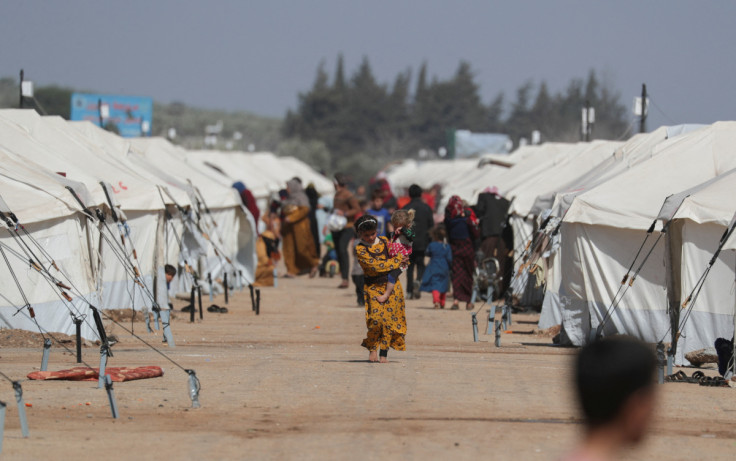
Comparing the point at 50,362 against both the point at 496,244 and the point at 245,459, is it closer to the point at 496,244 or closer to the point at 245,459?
the point at 245,459

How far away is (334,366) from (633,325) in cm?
358

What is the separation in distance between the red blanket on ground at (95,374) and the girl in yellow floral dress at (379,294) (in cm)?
203

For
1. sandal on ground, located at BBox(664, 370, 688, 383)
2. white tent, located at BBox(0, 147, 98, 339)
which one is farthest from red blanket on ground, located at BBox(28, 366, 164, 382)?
sandal on ground, located at BBox(664, 370, 688, 383)

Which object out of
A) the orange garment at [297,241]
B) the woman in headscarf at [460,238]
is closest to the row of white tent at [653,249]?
the woman in headscarf at [460,238]

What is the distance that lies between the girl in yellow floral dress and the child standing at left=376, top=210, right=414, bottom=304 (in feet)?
0.14

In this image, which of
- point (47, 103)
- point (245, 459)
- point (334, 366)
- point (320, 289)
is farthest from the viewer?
point (47, 103)

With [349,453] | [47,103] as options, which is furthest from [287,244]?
[47,103]

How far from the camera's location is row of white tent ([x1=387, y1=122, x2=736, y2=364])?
10914 mm

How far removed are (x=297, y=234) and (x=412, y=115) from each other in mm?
113035

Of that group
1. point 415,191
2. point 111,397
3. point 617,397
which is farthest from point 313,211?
point 617,397

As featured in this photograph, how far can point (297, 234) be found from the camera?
23.0 m

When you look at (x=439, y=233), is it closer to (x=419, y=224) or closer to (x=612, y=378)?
(x=419, y=224)

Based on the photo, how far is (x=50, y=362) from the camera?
10523 millimetres

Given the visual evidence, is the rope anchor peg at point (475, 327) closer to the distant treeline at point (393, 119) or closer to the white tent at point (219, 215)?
the white tent at point (219, 215)
